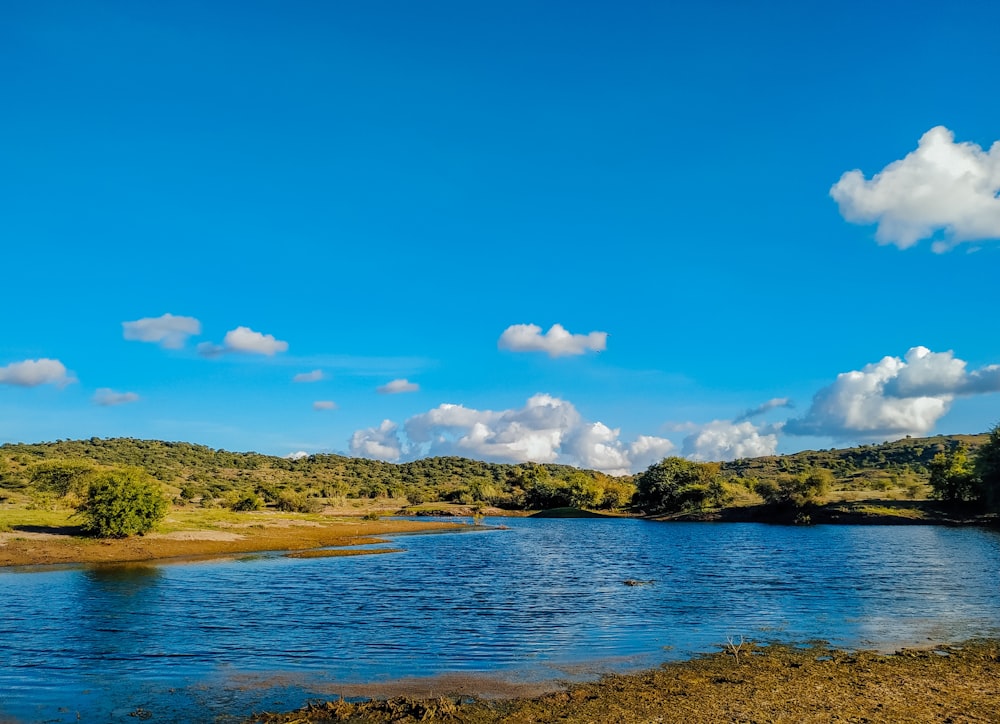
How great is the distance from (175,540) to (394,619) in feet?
152

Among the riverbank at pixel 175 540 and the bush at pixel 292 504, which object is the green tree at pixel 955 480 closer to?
the riverbank at pixel 175 540

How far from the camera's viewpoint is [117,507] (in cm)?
6956

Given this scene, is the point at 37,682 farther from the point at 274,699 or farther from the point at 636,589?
the point at 636,589

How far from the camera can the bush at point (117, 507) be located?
69.5m

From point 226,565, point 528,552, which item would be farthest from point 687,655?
point 528,552

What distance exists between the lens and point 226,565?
60.9 metres

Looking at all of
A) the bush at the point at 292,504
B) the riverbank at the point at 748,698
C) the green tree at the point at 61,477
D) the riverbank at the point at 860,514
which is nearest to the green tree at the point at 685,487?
the riverbank at the point at 860,514

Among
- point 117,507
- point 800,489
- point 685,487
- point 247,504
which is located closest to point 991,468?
point 800,489

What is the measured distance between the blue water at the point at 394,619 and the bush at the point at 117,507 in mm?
13397

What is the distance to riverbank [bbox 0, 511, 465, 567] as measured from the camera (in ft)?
204

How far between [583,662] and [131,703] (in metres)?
16.0

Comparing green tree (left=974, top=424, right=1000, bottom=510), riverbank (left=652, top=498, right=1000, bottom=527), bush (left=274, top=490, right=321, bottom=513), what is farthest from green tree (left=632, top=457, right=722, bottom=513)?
bush (left=274, top=490, right=321, bottom=513)

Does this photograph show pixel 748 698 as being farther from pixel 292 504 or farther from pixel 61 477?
pixel 292 504

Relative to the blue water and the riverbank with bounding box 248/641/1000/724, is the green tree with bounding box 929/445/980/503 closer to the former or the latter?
the blue water
